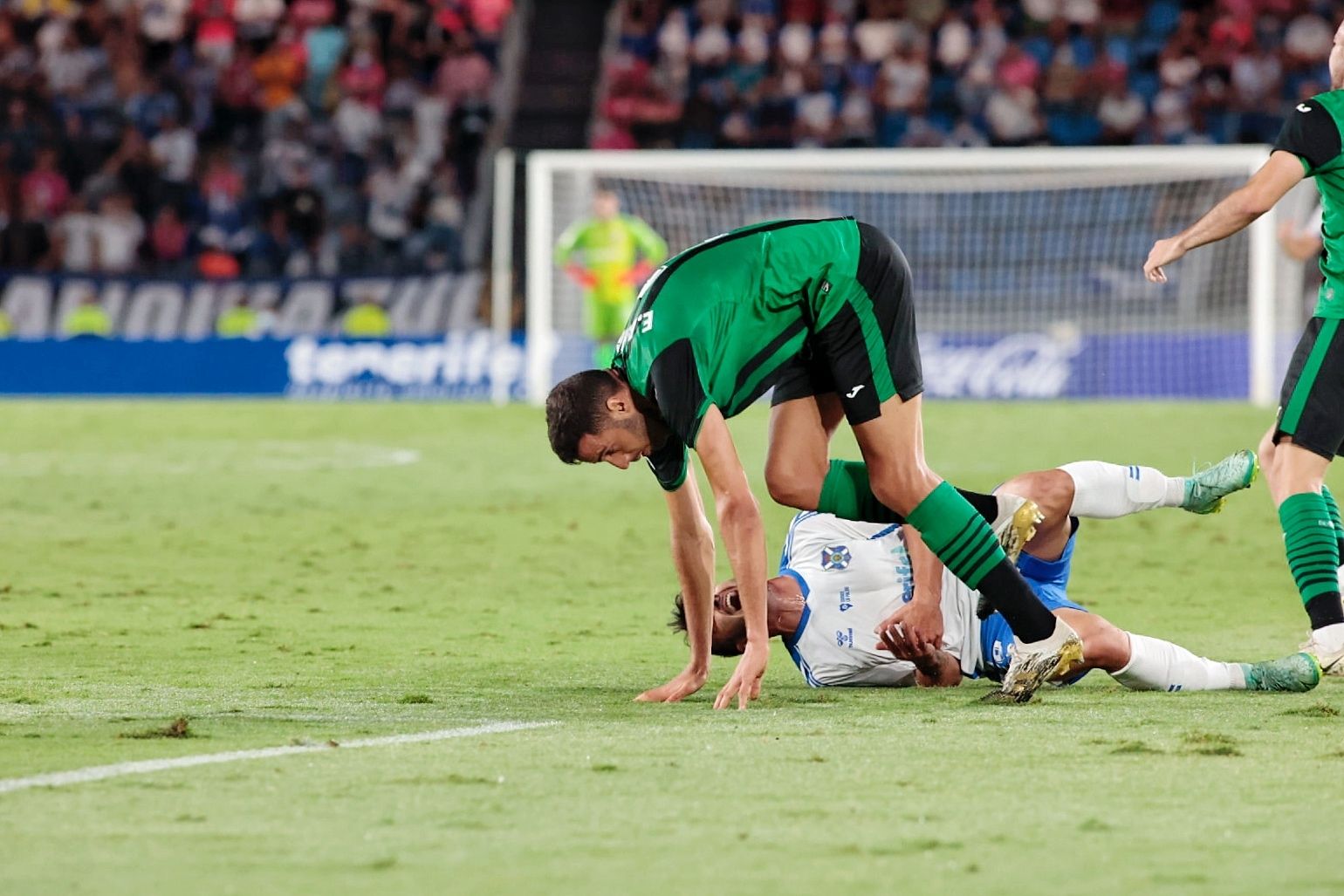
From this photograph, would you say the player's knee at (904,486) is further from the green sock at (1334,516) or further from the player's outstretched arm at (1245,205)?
the green sock at (1334,516)

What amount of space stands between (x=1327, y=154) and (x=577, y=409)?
233 cm

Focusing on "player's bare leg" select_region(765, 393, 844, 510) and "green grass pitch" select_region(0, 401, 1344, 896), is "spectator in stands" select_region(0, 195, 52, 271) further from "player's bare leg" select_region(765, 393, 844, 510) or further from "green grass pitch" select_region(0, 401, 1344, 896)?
"player's bare leg" select_region(765, 393, 844, 510)

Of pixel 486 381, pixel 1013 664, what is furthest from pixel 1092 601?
pixel 486 381

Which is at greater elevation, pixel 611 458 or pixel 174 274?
pixel 174 274

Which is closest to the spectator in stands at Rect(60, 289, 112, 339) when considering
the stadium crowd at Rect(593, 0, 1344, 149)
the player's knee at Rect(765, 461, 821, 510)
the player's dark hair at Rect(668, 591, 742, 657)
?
the stadium crowd at Rect(593, 0, 1344, 149)

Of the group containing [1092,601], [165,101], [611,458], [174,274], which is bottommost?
[1092,601]

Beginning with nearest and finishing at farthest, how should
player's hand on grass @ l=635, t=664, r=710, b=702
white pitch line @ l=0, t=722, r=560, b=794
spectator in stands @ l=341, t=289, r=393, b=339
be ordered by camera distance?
white pitch line @ l=0, t=722, r=560, b=794
player's hand on grass @ l=635, t=664, r=710, b=702
spectator in stands @ l=341, t=289, r=393, b=339

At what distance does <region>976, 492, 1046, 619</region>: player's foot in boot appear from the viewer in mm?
6027

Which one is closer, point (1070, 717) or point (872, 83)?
point (1070, 717)

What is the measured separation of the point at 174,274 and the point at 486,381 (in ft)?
15.7

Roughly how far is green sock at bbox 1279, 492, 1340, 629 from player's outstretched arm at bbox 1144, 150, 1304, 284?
0.88 m

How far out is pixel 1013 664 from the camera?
226 inches

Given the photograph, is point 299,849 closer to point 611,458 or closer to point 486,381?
point 611,458

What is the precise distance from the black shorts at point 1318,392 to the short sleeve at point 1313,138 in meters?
0.54
